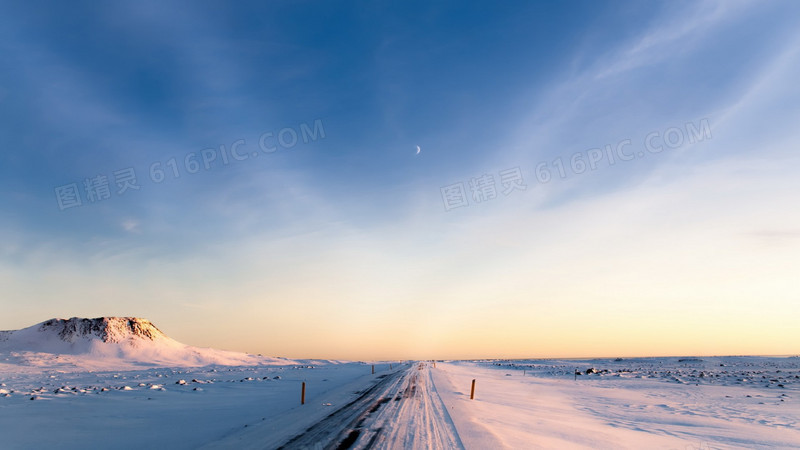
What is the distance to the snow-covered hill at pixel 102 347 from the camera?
87.1 meters

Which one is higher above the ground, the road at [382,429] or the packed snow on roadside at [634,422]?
the road at [382,429]

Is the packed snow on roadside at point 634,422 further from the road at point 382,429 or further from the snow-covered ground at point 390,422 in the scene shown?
the road at point 382,429

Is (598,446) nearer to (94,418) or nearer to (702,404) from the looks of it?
(702,404)

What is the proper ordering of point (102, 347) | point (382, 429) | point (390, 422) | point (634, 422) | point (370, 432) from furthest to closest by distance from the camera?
point (102, 347), point (634, 422), point (390, 422), point (382, 429), point (370, 432)

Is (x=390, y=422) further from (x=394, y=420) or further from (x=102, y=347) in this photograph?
(x=102, y=347)

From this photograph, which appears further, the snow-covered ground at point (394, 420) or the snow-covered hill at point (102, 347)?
the snow-covered hill at point (102, 347)

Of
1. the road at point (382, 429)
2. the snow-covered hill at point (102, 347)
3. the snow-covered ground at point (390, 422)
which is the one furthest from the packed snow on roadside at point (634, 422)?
the snow-covered hill at point (102, 347)

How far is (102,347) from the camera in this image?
98188mm

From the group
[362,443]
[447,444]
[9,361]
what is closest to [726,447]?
[447,444]

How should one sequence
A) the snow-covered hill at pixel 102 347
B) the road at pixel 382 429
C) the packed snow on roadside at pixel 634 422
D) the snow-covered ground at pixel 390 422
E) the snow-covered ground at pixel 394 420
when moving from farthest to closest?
the snow-covered hill at pixel 102 347 < the packed snow on roadside at pixel 634 422 < the snow-covered ground at pixel 390 422 < the snow-covered ground at pixel 394 420 < the road at pixel 382 429

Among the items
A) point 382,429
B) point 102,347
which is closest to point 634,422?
point 382,429

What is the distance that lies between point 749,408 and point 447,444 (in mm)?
24886

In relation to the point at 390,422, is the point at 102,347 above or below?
below

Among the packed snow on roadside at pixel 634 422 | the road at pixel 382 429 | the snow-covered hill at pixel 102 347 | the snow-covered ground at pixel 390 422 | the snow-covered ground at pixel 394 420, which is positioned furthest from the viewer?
the snow-covered hill at pixel 102 347
